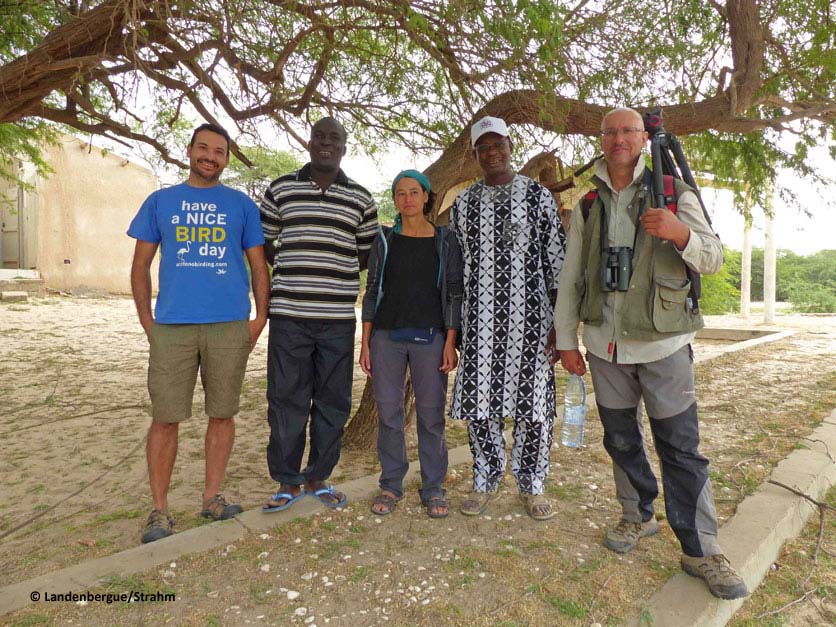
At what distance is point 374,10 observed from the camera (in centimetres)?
395

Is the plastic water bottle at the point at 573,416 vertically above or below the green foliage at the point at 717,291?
below

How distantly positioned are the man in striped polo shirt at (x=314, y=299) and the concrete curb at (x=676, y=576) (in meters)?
0.22

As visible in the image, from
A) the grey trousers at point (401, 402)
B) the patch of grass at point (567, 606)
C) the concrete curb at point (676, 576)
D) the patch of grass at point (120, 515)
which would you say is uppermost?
the grey trousers at point (401, 402)

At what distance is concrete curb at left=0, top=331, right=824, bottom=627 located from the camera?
2.35m

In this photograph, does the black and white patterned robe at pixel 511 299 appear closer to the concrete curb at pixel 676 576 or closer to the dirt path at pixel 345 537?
the dirt path at pixel 345 537

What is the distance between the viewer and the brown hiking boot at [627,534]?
2.81 m

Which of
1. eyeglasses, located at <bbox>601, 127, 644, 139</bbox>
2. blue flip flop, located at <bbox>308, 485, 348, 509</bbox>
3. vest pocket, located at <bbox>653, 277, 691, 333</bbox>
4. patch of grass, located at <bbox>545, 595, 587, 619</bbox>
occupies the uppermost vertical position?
eyeglasses, located at <bbox>601, 127, 644, 139</bbox>

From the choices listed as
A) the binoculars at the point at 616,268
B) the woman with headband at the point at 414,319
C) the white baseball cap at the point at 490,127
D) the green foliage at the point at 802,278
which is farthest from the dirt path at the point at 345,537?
the green foliage at the point at 802,278

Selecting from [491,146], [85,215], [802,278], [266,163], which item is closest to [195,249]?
[491,146]

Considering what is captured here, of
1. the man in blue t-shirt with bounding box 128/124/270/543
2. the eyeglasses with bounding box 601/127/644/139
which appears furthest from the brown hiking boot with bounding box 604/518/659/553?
the man in blue t-shirt with bounding box 128/124/270/543

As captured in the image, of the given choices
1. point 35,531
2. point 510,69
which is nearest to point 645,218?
point 510,69

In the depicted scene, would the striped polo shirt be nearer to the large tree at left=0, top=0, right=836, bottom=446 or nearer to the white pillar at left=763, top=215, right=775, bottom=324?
the large tree at left=0, top=0, right=836, bottom=446

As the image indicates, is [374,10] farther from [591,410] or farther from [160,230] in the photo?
[591,410]

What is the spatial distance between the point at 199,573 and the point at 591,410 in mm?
4173
